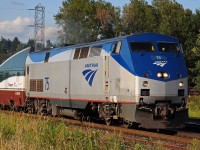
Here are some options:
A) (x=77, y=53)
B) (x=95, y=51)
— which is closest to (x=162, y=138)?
(x=95, y=51)

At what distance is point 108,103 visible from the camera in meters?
16.7

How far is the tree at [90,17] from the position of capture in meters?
78.3

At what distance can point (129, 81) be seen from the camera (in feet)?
50.1

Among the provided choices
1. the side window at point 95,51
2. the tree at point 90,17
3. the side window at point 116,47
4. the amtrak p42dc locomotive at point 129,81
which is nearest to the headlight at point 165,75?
the amtrak p42dc locomotive at point 129,81

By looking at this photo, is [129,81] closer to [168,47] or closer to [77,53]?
[168,47]

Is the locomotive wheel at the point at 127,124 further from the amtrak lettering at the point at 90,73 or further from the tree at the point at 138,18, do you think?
the tree at the point at 138,18

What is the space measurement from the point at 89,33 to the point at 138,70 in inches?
2385

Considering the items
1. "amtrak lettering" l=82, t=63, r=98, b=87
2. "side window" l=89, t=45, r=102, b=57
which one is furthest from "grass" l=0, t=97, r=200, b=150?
"side window" l=89, t=45, r=102, b=57

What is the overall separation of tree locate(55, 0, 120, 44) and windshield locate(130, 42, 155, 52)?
194 feet

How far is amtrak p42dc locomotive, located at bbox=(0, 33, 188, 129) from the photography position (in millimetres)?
15164

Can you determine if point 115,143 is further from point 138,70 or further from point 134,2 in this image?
point 134,2

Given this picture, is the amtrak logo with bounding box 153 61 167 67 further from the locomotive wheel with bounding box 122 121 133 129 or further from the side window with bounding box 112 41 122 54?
the locomotive wheel with bounding box 122 121 133 129

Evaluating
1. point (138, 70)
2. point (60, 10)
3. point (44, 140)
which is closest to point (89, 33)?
point (60, 10)

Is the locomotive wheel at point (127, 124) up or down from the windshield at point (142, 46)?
down
